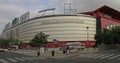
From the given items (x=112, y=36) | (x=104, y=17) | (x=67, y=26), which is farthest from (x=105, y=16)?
A: (x=112, y=36)

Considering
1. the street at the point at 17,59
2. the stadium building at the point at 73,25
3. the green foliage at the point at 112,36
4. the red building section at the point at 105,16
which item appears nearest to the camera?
the street at the point at 17,59

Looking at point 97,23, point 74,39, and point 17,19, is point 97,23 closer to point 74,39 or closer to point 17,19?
point 74,39

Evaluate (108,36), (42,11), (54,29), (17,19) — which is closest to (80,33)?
(54,29)

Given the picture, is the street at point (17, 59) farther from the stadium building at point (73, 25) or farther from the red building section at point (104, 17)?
the red building section at point (104, 17)

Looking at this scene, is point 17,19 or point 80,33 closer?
point 80,33

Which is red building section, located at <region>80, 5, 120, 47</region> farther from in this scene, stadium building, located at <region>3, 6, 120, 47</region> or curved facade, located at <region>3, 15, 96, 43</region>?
curved facade, located at <region>3, 15, 96, 43</region>

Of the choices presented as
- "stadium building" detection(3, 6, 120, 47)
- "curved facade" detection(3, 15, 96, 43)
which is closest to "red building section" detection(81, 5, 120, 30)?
"stadium building" detection(3, 6, 120, 47)

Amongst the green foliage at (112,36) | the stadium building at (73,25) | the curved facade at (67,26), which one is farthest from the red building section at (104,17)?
the green foliage at (112,36)

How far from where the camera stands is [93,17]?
13688 centimetres

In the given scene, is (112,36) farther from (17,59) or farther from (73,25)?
(17,59)

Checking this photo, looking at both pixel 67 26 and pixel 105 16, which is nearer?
pixel 67 26

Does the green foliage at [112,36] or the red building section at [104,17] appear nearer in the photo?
the green foliage at [112,36]

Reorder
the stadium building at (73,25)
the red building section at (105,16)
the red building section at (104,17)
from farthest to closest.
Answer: the red building section at (105,16)
the red building section at (104,17)
the stadium building at (73,25)

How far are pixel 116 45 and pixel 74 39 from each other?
45.8 meters
